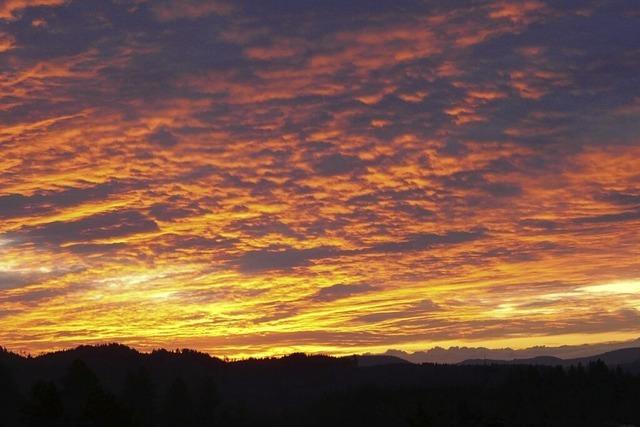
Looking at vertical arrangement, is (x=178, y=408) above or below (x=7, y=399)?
below

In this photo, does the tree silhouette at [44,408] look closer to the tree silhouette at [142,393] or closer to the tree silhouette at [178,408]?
the tree silhouette at [142,393]

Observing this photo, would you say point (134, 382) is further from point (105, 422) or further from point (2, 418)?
point (105, 422)

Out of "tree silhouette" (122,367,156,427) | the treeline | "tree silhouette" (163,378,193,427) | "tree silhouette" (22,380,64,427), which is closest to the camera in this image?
the treeline

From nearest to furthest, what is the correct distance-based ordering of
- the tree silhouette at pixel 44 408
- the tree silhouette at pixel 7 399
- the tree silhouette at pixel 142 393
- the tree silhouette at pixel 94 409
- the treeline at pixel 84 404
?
the tree silhouette at pixel 94 409 → the treeline at pixel 84 404 → the tree silhouette at pixel 44 408 → the tree silhouette at pixel 7 399 → the tree silhouette at pixel 142 393

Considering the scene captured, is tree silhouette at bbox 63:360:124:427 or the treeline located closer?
tree silhouette at bbox 63:360:124:427

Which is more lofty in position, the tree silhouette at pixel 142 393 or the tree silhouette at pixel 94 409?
the tree silhouette at pixel 142 393

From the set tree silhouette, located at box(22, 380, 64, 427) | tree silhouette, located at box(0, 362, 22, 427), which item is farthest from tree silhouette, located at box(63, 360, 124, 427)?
tree silhouette, located at box(0, 362, 22, 427)

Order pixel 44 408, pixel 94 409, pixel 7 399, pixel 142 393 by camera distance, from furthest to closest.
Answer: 1. pixel 142 393
2. pixel 7 399
3. pixel 44 408
4. pixel 94 409

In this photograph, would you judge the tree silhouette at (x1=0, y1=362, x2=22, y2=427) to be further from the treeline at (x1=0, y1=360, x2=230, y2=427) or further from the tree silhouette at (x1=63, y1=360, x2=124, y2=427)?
the tree silhouette at (x1=63, y1=360, x2=124, y2=427)

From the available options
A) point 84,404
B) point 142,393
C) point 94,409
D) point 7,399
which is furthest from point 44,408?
point 142,393

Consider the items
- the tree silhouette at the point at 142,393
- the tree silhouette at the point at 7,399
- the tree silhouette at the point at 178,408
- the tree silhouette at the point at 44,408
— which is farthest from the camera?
the tree silhouette at the point at 178,408

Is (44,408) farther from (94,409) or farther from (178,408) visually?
(178,408)

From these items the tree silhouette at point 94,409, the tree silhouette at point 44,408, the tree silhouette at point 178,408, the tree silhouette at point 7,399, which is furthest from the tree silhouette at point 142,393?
the tree silhouette at point 44,408

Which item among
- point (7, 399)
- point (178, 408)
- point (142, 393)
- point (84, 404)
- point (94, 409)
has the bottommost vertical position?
point (94, 409)
